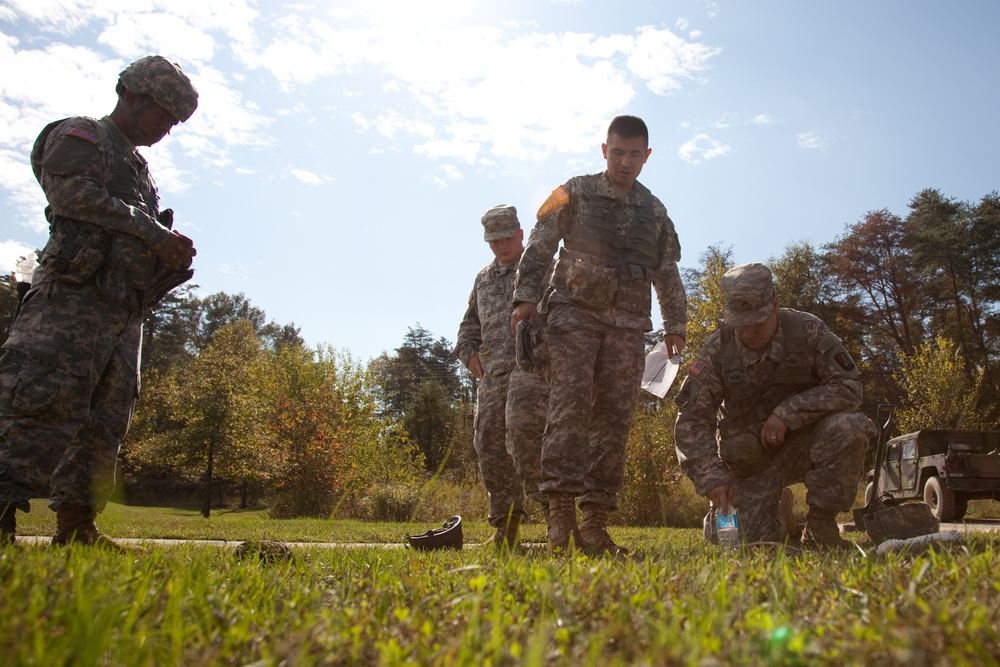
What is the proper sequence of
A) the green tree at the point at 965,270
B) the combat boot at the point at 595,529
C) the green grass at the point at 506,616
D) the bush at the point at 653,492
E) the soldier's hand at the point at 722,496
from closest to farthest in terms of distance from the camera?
the green grass at the point at 506,616
the soldier's hand at the point at 722,496
the combat boot at the point at 595,529
the bush at the point at 653,492
the green tree at the point at 965,270

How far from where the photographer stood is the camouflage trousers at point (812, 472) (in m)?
4.32

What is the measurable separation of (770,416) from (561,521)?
1.39 m

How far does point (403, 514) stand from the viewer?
15.2 meters

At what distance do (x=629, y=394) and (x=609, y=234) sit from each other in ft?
3.36

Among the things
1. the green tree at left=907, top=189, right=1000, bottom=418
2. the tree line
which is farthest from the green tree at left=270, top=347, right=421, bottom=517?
the green tree at left=907, top=189, right=1000, bottom=418

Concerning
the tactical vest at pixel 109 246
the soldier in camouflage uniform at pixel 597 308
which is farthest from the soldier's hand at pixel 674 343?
the tactical vest at pixel 109 246

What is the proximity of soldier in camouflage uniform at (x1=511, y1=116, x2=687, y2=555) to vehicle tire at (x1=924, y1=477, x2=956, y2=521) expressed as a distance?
10177 millimetres

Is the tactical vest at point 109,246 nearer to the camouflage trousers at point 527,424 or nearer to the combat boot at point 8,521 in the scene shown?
the combat boot at point 8,521

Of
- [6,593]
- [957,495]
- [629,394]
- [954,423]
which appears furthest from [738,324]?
[954,423]

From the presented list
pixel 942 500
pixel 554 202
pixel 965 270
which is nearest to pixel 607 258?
pixel 554 202

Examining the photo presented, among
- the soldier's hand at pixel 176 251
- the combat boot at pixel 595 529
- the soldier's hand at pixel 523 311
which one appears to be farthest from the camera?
the soldier's hand at pixel 523 311

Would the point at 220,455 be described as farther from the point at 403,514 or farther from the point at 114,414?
the point at 114,414

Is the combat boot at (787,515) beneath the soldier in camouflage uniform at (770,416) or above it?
beneath

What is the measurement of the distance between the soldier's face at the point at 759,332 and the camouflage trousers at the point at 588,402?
0.63 metres
